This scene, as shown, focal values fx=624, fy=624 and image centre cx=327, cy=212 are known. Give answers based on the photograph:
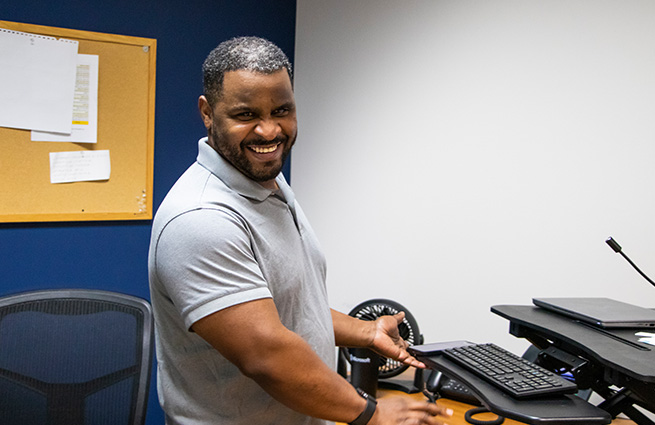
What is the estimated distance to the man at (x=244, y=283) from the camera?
1.08m

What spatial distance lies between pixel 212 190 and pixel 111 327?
2.46 feet

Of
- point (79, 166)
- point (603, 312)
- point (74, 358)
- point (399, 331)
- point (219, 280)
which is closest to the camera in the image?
point (219, 280)

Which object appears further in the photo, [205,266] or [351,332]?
[351,332]

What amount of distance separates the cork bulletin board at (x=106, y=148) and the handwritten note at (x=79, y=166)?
18 mm

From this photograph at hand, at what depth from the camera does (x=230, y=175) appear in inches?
49.2

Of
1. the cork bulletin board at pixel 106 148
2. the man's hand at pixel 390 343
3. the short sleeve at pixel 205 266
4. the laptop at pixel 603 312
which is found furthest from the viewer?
the cork bulletin board at pixel 106 148

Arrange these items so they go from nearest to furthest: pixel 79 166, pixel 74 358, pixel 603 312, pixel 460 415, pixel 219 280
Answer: pixel 219 280
pixel 603 312
pixel 74 358
pixel 460 415
pixel 79 166

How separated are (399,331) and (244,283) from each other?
1001 mm

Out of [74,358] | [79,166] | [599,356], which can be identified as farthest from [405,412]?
[79,166]

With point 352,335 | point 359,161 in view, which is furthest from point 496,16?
point 352,335

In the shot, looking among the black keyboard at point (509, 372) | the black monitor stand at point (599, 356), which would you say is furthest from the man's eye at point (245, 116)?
the black monitor stand at point (599, 356)

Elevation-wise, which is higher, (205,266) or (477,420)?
(205,266)

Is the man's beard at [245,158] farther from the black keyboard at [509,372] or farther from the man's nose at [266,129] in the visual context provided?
the black keyboard at [509,372]

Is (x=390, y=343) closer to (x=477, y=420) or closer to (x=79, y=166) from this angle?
(x=477, y=420)
